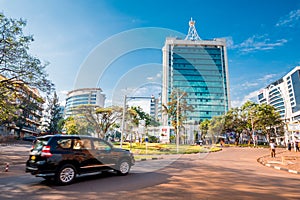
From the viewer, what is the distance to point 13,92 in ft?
52.5

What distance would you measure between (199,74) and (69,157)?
87.6 metres

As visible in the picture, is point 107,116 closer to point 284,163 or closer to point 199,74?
point 284,163

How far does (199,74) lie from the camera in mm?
88438

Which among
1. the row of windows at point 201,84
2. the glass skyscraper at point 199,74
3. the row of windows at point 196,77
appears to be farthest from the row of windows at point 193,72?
the row of windows at point 201,84

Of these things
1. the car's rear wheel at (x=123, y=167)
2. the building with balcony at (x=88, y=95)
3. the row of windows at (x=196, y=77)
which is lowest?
the car's rear wheel at (x=123, y=167)

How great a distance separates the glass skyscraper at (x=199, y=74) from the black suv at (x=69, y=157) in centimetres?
7702

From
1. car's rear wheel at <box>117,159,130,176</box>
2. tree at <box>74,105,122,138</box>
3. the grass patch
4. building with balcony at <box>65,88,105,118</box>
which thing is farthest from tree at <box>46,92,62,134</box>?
car's rear wheel at <box>117,159,130,176</box>

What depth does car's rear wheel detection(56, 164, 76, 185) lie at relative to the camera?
19.7 ft

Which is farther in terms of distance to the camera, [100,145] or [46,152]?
[100,145]

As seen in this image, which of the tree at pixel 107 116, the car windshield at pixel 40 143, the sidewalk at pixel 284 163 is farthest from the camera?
the tree at pixel 107 116

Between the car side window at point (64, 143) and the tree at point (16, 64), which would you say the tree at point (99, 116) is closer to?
the tree at point (16, 64)

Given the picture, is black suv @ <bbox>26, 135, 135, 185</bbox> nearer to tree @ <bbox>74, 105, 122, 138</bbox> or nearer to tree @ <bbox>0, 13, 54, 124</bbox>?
tree @ <bbox>0, 13, 54, 124</bbox>

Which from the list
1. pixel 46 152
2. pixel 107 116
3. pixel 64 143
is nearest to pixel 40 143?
pixel 46 152

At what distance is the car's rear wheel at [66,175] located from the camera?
6.00 metres
